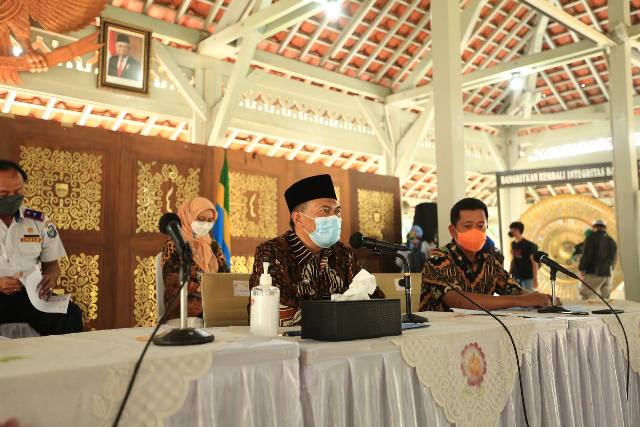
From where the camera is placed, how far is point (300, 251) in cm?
193

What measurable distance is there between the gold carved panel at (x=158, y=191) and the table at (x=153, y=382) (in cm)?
341

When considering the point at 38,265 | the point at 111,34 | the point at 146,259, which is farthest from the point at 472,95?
the point at 38,265

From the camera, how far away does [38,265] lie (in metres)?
2.63

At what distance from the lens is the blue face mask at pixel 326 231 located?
184cm

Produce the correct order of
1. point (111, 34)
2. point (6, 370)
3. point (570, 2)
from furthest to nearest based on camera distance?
point (570, 2)
point (111, 34)
point (6, 370)

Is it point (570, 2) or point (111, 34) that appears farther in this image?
point (570, 2)

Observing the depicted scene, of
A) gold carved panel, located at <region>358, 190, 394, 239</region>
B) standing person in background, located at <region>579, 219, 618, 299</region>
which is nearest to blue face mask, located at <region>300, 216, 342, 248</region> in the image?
gold carved panel, located at <region>358, 190, 394, 239</region>

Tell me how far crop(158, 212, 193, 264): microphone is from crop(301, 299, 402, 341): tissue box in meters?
0.32

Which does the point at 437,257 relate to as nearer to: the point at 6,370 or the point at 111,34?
the point at 6,370

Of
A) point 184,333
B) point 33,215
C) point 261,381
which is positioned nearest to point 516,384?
point 261,381

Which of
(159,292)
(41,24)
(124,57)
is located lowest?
(159,292)

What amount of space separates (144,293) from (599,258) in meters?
5.49

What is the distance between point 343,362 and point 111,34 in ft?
17.3

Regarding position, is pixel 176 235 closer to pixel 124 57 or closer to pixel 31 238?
pixel 31 238
